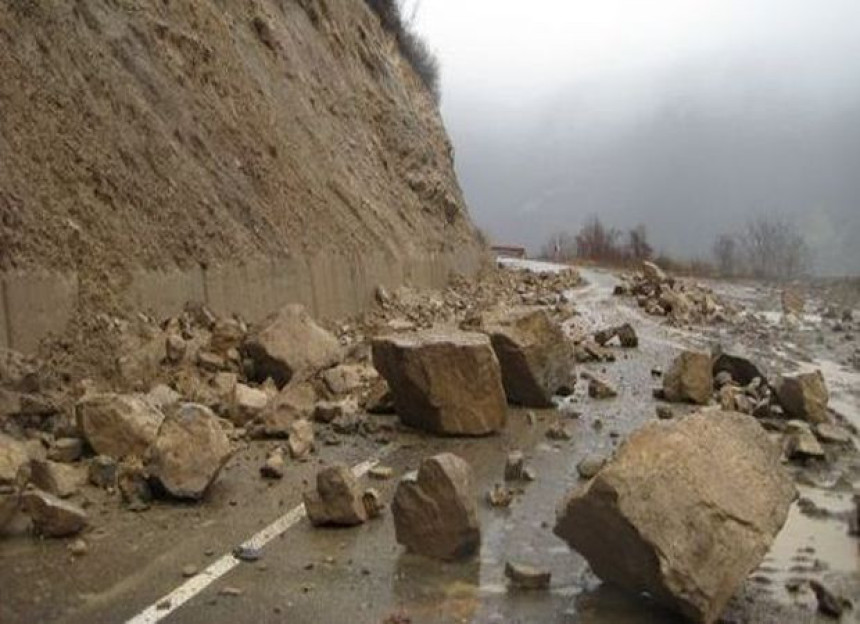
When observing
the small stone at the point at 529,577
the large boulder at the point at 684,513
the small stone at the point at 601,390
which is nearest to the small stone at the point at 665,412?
the small stone at the point at 601,390

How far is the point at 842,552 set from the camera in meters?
5.83

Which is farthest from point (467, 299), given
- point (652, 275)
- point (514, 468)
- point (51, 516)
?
point (51, 516)

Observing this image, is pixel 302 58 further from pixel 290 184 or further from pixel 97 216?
pixel 97 216

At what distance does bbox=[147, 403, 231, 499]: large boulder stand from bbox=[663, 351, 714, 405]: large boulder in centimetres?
583

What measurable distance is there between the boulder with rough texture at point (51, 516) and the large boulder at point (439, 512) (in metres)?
1.82

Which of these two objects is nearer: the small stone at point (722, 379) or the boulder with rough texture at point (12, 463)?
the boulder with rough texture at point (12, 463)

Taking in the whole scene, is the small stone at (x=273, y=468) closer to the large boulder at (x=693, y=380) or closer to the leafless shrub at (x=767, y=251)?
the large boulder at (x=693, y=380)

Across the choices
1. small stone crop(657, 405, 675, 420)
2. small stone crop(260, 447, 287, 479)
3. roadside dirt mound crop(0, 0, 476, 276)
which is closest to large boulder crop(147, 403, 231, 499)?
small stone crop(260, 447, 287, 479)

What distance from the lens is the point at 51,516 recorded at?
562 cm

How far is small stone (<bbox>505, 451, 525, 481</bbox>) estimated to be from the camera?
23.9ft

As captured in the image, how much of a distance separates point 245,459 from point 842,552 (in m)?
4.12

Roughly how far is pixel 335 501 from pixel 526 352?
4211 mm

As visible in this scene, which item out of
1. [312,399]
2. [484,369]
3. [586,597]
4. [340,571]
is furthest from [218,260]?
[586,597]

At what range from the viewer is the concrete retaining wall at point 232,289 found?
8.31m
